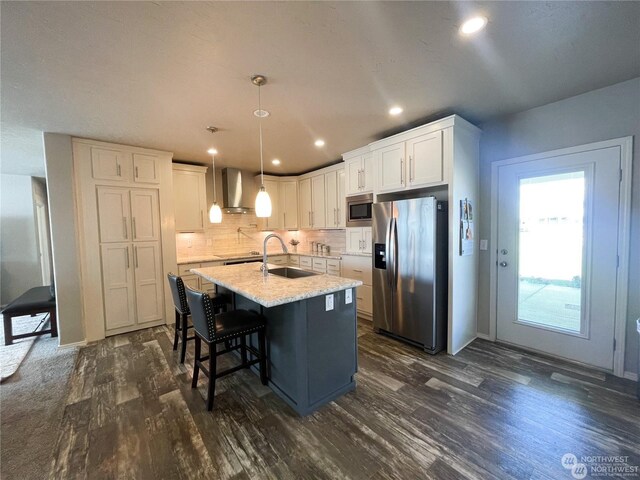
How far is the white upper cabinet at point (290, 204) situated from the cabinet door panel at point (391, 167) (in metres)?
2.41

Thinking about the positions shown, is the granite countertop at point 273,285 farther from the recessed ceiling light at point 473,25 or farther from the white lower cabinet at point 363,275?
the recessed ceiling light at point 473,25

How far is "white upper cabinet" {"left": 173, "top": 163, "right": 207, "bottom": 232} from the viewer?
14.1 ft

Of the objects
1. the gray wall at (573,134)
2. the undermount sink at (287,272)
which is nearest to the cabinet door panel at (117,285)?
the undermount sink at (287,272)

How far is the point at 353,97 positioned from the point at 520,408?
2880 mm

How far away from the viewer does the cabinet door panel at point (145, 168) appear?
11.9 feet

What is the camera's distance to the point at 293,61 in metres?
1.84

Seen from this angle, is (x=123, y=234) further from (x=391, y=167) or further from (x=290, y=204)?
(x=391, y=167)

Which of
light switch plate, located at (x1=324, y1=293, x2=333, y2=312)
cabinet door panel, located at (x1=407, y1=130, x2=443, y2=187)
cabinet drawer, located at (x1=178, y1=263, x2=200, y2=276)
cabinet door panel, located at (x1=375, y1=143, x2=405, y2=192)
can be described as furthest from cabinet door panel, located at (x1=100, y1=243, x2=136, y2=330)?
cabinet door panel, located at (x1=407, y1=130, x2=443, y2=187)

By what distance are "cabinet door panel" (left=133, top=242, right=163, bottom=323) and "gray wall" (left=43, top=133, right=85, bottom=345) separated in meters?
0.62

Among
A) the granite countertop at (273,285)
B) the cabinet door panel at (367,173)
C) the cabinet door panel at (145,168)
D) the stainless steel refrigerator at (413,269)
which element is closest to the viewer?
the granite countertop at (273,285)

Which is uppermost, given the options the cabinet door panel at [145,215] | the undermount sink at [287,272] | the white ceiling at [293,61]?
the white ceiling at [293,61]

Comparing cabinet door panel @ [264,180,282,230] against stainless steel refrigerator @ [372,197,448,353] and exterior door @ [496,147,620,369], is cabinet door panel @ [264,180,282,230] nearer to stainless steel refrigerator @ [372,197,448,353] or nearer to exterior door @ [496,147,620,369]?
stainless steel refrigerator @ [372,197,448,353]

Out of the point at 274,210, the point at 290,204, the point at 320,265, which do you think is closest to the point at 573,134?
the point at 320,265

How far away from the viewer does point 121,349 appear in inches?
124
